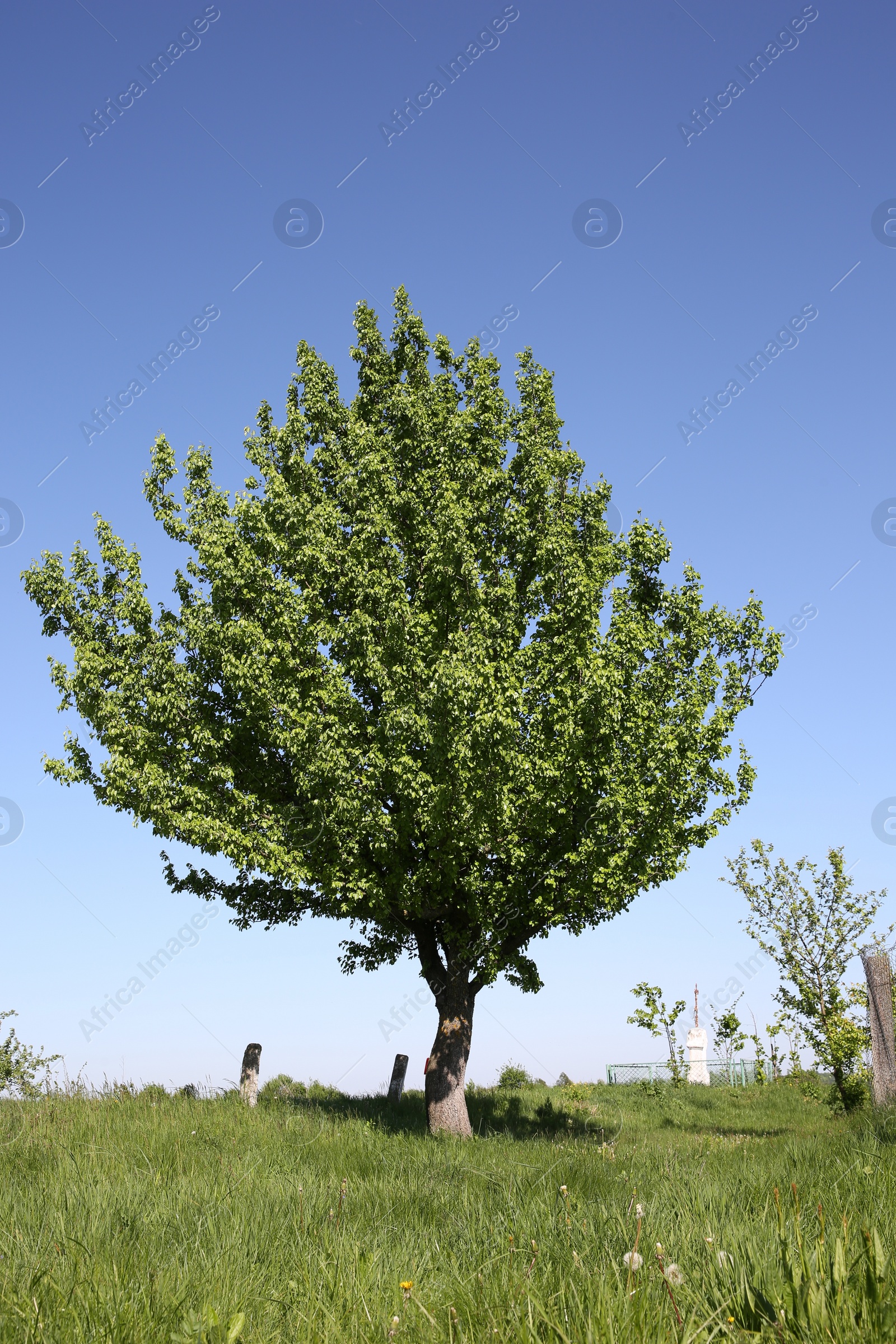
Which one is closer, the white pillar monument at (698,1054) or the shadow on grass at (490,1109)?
the shadow on grass at (490,1109)

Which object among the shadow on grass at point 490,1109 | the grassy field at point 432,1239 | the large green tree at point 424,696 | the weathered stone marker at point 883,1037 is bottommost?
the grassy field at point 432,1239

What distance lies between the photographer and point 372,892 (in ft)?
47.1

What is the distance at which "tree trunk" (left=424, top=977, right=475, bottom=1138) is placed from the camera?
15.4m

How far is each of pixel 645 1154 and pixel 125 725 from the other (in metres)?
10.2

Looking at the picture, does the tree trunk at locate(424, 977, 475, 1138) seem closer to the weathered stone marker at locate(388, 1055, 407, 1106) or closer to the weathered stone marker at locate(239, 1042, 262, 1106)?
the weathered stone marker at locate(239, 1042, 262, 1106)

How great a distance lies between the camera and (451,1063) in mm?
15727

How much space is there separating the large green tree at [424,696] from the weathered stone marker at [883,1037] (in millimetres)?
6515

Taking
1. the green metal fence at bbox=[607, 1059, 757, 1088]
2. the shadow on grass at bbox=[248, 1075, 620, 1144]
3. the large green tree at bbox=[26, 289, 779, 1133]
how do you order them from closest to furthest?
1. the large green tree at bbox=[26, 289, 779, 1133]
2. the shadow on grass at bbox=[248, 1075, 620, 1144]
3. the green metal fence at bbox=[607, 1059, 757, 1088]

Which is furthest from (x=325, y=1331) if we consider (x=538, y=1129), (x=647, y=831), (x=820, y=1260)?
(x=538, y=1129)

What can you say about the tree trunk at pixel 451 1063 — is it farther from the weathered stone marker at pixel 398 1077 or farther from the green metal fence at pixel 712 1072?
the green metal fence at pixel 712 1072

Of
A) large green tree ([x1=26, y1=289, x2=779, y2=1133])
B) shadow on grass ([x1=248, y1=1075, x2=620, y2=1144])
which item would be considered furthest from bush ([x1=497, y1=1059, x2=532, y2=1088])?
large green tree ([x1=26, y1=289, x2=779, y2=1133])

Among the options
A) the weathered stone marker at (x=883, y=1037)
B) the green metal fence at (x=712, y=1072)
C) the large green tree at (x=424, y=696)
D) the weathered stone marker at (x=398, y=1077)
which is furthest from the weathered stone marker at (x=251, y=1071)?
the green metal fence at (x=712, y=1072)

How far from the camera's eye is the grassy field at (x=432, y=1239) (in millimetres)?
3475

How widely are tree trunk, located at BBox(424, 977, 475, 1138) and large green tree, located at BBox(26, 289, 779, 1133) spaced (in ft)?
0.17
